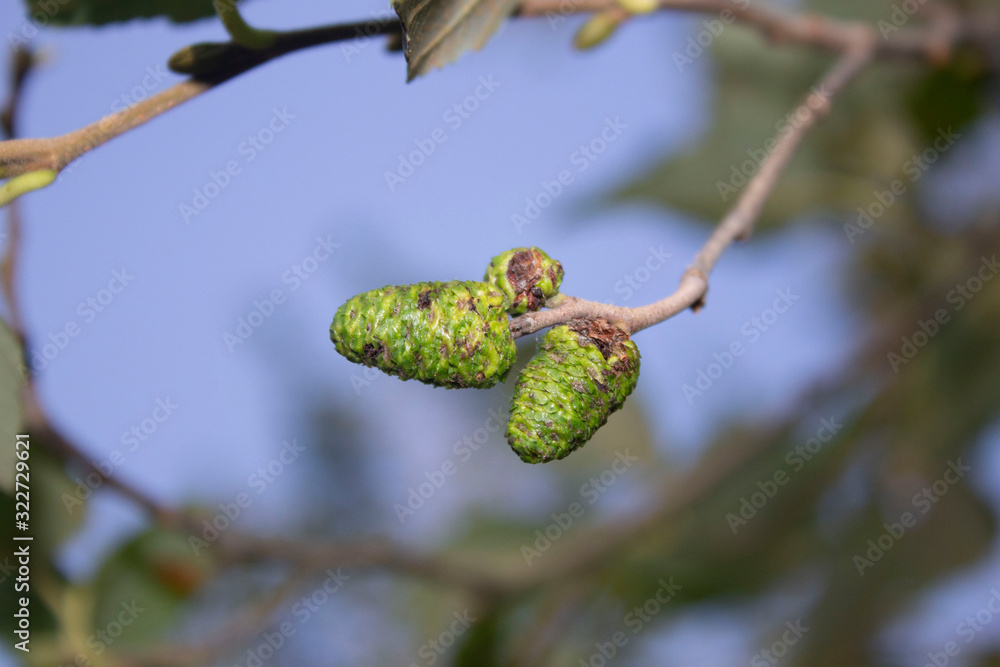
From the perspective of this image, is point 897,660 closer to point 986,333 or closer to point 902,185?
point 986,333

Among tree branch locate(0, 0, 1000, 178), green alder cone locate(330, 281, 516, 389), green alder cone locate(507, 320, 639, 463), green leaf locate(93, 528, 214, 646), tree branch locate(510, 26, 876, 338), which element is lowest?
green leaf locate(93, 528, 214, 646)

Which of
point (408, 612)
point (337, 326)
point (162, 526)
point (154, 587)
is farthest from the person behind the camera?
point (408, 612)

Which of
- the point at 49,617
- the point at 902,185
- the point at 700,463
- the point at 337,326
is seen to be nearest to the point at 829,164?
the point at 902,185

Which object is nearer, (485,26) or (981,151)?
(485,26)

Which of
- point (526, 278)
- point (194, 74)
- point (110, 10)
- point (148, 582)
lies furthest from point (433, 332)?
point (148, 582)

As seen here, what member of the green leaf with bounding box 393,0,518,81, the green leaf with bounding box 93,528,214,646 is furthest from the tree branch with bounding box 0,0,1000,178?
the green leaf with bounding box 93,528,214,646

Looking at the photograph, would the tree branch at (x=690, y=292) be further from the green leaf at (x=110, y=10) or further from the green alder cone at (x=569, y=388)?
the green leaf at (x=110, y=10)

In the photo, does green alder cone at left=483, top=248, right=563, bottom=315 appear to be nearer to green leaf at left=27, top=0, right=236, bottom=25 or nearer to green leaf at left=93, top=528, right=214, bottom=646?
green leaf at left=27, top=0, right=236, bottom=25
